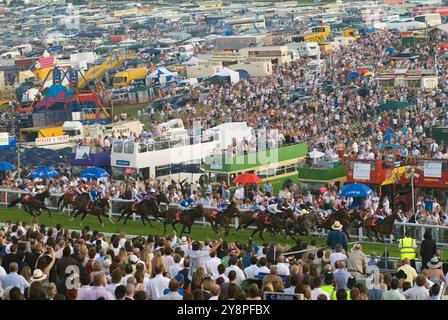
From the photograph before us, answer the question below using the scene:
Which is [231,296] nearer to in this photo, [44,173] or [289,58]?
[44,173]

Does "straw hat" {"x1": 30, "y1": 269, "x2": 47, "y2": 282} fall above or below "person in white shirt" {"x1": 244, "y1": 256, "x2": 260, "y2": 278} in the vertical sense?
above

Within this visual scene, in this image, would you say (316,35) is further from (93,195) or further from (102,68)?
(93,195)

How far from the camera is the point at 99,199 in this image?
3500 centimetres

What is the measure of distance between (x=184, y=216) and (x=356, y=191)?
4.83 m

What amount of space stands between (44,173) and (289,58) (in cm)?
4982

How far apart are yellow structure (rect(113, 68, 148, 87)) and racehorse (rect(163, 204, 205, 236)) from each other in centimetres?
5378

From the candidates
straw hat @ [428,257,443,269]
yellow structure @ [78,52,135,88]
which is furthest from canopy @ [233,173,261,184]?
yellow structure @ [78,52,135,88]

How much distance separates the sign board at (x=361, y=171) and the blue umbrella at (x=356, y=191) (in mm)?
2576

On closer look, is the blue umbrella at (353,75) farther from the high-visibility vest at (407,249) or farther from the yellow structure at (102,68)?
the high-visibility vest at (407,249)

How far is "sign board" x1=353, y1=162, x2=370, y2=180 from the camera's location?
121 feet

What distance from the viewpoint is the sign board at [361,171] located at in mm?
36938

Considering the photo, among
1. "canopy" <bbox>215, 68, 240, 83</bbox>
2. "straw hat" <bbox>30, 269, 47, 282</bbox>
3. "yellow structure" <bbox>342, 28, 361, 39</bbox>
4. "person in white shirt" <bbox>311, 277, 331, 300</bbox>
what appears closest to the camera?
"person in white shirt" <bbox>311, 277, 331, 300</bbox>

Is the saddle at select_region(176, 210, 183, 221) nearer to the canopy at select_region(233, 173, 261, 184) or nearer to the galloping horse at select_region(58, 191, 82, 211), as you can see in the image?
the galloping horse at select_region(58, 191, 82, 211)
